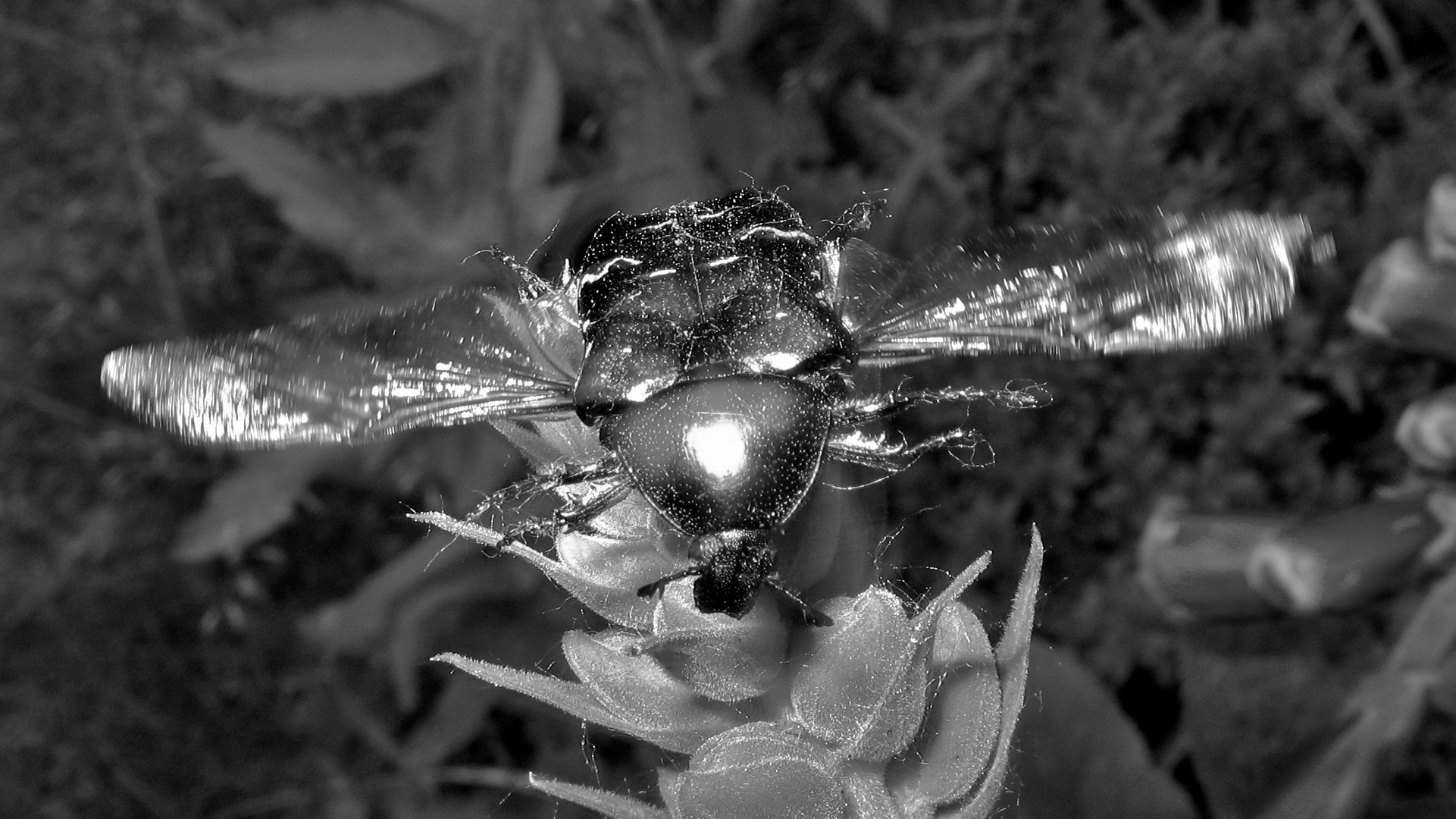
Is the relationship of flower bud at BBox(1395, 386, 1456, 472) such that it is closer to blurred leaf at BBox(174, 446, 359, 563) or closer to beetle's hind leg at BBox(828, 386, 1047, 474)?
beetle's hind leg at BBox(828, 386, 1047, 474)

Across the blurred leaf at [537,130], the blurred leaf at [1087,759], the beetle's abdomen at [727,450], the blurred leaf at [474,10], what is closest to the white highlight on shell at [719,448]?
the beetle's abdomen at [727,450]

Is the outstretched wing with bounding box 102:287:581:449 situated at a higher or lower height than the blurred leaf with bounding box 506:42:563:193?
lower

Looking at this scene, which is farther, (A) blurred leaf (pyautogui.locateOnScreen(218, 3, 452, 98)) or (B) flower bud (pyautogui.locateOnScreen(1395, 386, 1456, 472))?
(A) blurred leaf (pyautogui.locateOnScreen(218, 3, 452, 98))

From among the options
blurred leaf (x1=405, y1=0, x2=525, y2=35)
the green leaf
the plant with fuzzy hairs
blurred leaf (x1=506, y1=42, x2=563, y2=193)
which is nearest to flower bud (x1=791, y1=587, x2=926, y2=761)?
the plant with fuzzy hairs

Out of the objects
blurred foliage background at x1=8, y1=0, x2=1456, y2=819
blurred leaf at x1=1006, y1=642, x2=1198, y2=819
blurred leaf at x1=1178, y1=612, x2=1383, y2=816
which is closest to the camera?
blurred leaf at x1=1006, y1=642, x2=1198, y2=819

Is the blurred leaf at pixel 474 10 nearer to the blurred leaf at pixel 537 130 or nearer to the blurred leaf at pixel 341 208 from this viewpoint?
the blurred leaf at pixel 537 130

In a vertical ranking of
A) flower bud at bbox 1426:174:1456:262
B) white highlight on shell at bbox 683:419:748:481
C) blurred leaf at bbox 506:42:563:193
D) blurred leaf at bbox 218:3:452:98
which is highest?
blurred leaf at bbox 218:3:452:98

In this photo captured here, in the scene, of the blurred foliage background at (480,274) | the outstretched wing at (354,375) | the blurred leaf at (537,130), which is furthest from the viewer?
the blurred foliage background at (480,274)

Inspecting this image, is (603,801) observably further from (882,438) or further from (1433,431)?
(1433,431)
